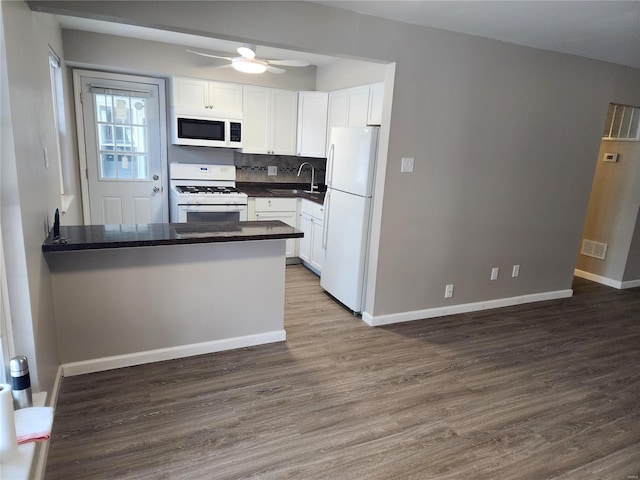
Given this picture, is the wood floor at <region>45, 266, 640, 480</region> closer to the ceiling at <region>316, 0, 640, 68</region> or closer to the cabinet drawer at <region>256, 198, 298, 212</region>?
the cabinet drawer at <region>256, 198, 298, 212</region>

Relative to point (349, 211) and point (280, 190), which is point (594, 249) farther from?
point (280, 190)

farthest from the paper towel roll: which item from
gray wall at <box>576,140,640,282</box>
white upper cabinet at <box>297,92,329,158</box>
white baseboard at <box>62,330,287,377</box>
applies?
gray wall at <box>576,140,640,282</box>

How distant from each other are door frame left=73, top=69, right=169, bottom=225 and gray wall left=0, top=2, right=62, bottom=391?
2.08m

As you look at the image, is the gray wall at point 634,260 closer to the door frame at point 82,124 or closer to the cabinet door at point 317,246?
the cabinet door at point 317,246

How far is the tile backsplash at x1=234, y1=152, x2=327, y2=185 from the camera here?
209 inches

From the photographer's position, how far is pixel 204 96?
4.59m

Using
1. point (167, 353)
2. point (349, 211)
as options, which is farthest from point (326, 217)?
point (167, 353)

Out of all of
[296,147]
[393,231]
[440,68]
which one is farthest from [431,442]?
[296,147]

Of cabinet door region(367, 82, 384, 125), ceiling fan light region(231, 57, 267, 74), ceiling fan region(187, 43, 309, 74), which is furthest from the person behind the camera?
cabinet door region(367, 82, 384, 125)

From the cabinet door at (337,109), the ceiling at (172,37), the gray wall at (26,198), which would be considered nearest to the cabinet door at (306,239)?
the cabinet door at (337,109)

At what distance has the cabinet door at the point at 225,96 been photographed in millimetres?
4621

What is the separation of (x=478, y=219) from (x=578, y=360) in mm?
1377

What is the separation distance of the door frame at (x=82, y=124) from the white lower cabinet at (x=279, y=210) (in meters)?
1.22

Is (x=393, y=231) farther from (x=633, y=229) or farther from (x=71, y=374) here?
(x=633, y=229)
